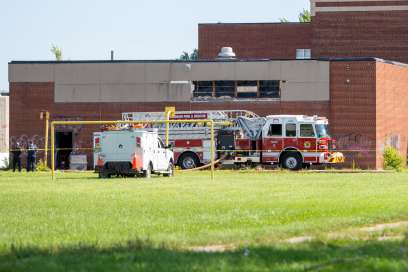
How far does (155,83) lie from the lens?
A: 62.1 metres

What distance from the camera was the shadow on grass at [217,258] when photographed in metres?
11.9

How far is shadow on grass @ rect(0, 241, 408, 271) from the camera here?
11891 mm

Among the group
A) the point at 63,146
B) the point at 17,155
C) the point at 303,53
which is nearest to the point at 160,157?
the point at 17,155

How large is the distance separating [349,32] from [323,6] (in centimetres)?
264

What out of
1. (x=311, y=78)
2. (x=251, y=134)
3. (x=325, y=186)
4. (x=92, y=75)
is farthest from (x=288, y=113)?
(x=325, y=186)

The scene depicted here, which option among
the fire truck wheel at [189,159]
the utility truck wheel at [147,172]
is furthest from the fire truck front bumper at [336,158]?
the utility truck wheel at [147,172]

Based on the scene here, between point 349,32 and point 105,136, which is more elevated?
point 349,32

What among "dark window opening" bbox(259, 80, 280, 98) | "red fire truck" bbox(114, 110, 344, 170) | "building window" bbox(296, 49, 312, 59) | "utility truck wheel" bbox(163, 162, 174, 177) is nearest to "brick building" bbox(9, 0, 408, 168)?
"dark window opening" bbox(259, 80, 280, 98)

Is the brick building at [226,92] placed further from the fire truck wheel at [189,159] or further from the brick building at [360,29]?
the brick building at [360,29]

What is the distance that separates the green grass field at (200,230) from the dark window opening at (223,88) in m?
31.9

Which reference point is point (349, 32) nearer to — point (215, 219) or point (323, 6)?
point (323, 6)

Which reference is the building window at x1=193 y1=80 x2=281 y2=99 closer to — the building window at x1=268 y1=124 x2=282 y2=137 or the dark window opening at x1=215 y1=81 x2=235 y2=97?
the dark window opening at x1=215 y1=81 x2=235 y2=97

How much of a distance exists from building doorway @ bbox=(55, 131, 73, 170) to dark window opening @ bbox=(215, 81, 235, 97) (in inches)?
350

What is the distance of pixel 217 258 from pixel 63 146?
5112cm
